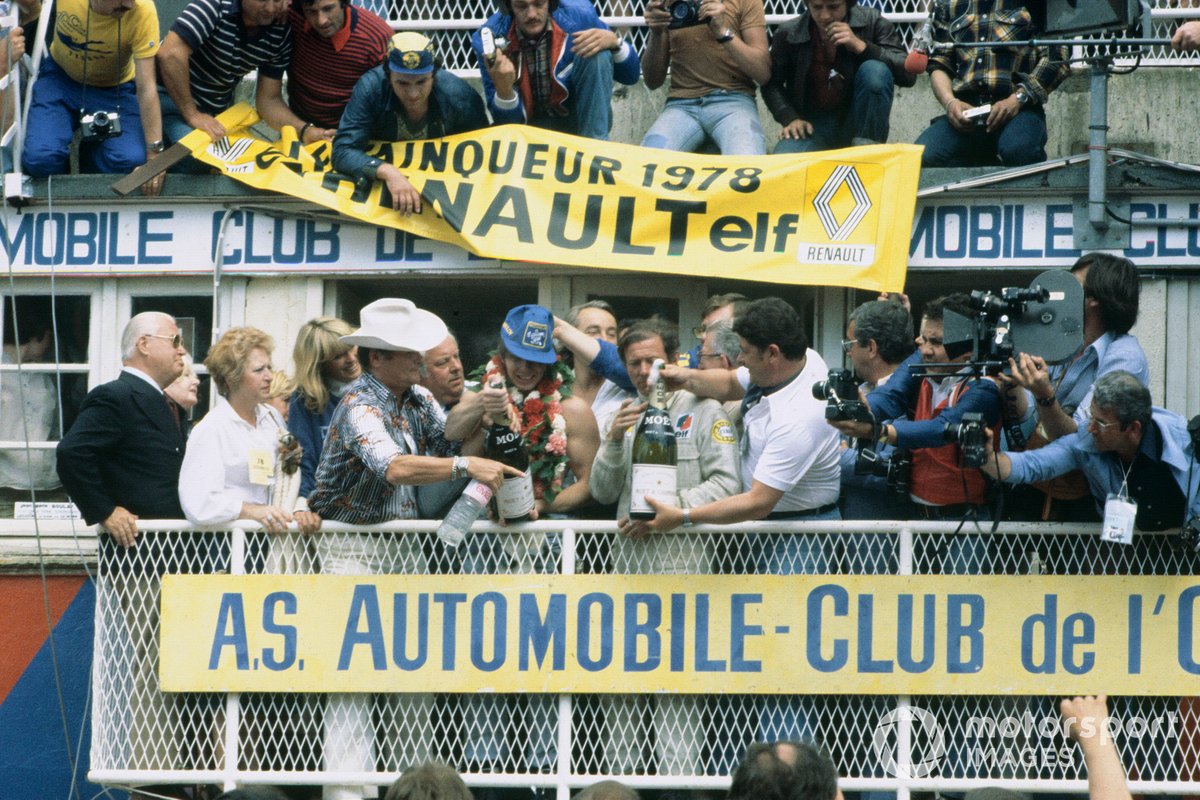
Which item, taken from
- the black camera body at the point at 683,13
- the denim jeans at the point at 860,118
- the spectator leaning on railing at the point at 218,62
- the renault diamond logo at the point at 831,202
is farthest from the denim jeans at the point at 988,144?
the spectator leaning on railing at the point at 218,62

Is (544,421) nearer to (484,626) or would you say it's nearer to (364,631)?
(484,626)

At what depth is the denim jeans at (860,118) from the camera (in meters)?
9.63

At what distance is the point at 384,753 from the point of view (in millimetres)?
7543

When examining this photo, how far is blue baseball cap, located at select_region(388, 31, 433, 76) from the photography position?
9312 millimetres

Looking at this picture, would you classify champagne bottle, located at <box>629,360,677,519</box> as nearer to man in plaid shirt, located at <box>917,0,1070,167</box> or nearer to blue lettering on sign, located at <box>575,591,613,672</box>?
blue lettering on sign, located at <box>575,591,613,672</box>

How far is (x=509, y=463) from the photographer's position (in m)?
7.46

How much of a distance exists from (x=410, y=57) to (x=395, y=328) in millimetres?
2360

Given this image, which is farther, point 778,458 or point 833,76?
point 833,76

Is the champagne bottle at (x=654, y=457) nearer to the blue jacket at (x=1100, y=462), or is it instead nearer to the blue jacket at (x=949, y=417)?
the blue jacket at (x=949, y=417)

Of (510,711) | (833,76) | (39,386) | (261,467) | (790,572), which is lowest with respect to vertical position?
(510,711)

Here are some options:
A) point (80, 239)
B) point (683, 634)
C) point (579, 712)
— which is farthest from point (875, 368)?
point (80, 239)

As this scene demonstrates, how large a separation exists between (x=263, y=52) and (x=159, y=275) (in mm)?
1421

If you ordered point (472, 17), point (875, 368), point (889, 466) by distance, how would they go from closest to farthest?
1. point (889, 466)
2. point (875, 368)
3. point (472, 17)

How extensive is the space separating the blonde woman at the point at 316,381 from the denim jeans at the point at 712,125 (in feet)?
7.72
